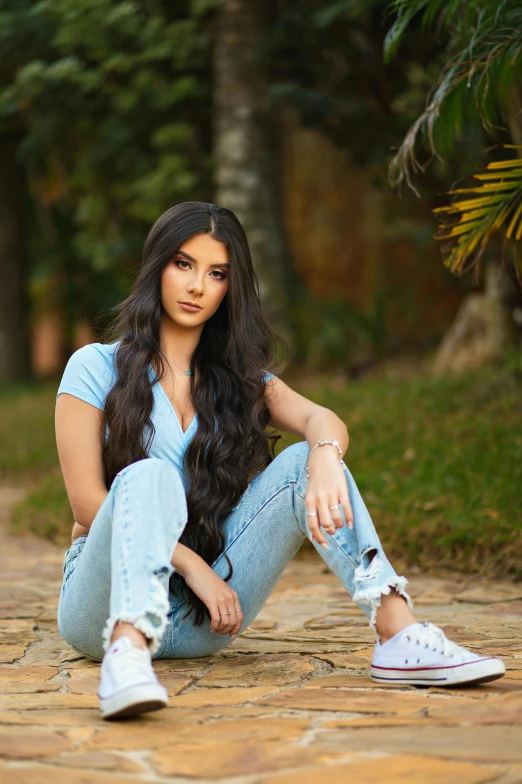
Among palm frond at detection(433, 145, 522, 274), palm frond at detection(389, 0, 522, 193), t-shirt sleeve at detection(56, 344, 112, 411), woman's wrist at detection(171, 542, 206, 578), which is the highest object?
palm frond at detection(389, 0, 522, 193)

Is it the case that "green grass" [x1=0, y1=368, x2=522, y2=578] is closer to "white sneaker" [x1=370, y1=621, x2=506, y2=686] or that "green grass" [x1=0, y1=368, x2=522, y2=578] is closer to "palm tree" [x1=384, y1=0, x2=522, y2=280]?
"palm tree" [x1=384, y1=0, x2=522, y2=280]

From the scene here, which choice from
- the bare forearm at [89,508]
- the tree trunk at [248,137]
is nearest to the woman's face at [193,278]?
the bare forearm at [89,508]

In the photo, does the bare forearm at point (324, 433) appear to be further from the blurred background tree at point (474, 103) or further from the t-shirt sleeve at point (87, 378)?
the blurred background tree at point (474, 103)

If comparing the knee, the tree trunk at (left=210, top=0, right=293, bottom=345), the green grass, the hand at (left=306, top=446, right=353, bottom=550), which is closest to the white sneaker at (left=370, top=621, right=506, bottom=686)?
the hand at (left=306, top=446, right=353, bottom=550)

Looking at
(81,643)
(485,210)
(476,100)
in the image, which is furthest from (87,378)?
(476,100)

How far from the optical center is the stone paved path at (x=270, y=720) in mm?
2033

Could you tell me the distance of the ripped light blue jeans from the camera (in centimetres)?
243

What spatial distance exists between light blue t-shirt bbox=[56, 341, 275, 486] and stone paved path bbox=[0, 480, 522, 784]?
0.63 metres

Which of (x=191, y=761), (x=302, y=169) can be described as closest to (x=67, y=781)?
(x=191, y=761)

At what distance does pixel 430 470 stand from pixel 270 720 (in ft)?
11.9

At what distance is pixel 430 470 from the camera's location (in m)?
5.86

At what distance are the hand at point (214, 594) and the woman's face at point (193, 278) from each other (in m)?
0.74

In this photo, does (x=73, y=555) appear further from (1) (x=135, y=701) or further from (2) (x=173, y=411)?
(1) (x=135, y=701)

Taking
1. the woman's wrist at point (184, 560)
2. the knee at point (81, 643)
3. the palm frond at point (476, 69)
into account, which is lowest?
the knee at point (81, 643)
